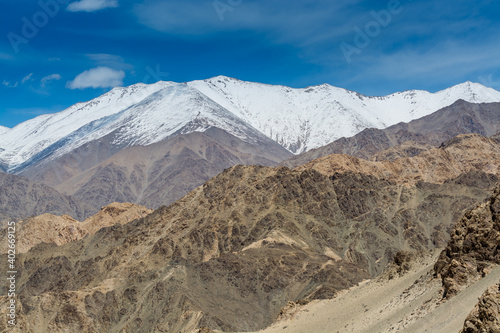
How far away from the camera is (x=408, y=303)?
48.4 metres

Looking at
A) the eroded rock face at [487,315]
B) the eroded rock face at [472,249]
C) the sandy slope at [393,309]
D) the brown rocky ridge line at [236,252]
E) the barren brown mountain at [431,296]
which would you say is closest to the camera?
the eroded rock face at [487,315]

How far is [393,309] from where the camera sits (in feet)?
162

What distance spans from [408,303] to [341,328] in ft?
22.5

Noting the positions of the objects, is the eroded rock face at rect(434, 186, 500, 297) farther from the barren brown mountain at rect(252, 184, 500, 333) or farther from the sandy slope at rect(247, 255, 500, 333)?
the sandy slope at rect(247, 255, 500, 333)

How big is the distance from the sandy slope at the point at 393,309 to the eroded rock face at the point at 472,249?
4.50 ft

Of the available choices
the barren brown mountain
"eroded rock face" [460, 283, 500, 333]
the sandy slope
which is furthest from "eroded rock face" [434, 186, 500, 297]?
"eroded rock face" [460, 283, 500, 333]

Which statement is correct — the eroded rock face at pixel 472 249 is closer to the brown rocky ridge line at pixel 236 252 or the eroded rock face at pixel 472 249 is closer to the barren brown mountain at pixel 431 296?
the barren brown mountain at pixel 431 296

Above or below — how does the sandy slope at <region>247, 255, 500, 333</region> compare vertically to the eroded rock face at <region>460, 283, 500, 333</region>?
below

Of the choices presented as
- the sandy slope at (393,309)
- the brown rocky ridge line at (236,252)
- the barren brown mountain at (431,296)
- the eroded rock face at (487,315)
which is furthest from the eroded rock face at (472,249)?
the brown rocky ridge line at (236,252)

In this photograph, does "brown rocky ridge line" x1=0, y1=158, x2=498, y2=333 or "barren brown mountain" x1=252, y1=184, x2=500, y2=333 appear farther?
"brown rocky ridge line" x1=0, y1=158, x2=498, y2=333

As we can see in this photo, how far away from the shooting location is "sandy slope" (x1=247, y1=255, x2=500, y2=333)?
39.5 meters

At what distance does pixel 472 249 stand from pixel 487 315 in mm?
21129

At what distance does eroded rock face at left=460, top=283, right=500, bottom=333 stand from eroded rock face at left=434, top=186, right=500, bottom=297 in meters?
15.1

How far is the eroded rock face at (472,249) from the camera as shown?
43.2 meters
